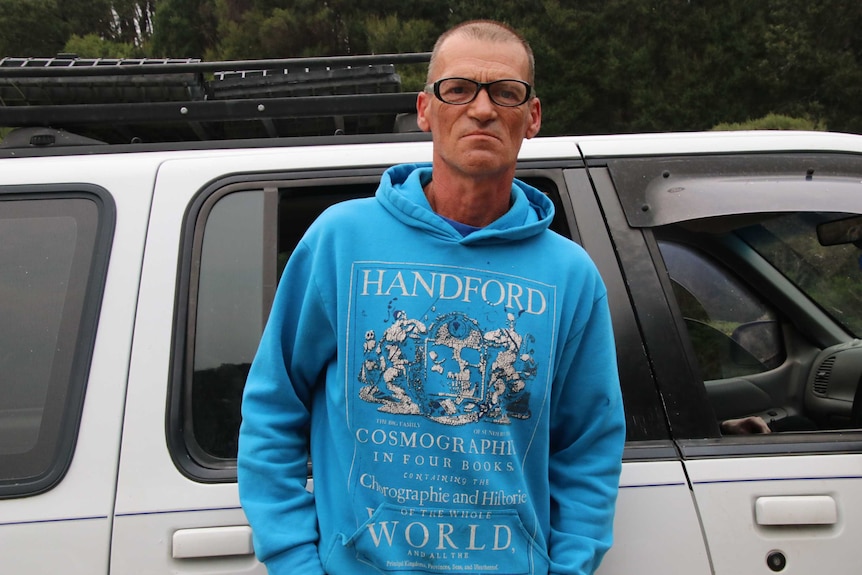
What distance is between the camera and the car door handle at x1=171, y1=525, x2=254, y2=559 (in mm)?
1504

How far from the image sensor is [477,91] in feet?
4.67

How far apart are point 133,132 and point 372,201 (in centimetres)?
140

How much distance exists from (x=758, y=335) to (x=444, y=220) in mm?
1752

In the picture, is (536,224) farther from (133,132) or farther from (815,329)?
(815,329)

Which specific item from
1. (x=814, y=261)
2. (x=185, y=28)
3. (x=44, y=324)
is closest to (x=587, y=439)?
(x=44, y=324)

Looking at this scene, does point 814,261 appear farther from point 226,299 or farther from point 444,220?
point 226,299

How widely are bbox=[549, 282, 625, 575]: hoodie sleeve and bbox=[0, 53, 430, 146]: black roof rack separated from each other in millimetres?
1087

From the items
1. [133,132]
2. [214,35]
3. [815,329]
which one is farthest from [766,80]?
[133,132]

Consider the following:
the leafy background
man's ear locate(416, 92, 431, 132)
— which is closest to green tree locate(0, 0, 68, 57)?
the leafy background

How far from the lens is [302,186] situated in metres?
1.84

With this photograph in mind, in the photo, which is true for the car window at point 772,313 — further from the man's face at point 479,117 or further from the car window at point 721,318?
the man's face at point 479,117

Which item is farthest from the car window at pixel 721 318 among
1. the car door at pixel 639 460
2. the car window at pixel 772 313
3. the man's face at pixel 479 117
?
the man's face at pixel 479 117

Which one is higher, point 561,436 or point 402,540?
point 561,436

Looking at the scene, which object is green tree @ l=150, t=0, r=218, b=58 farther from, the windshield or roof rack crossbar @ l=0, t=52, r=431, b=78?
the windshield
